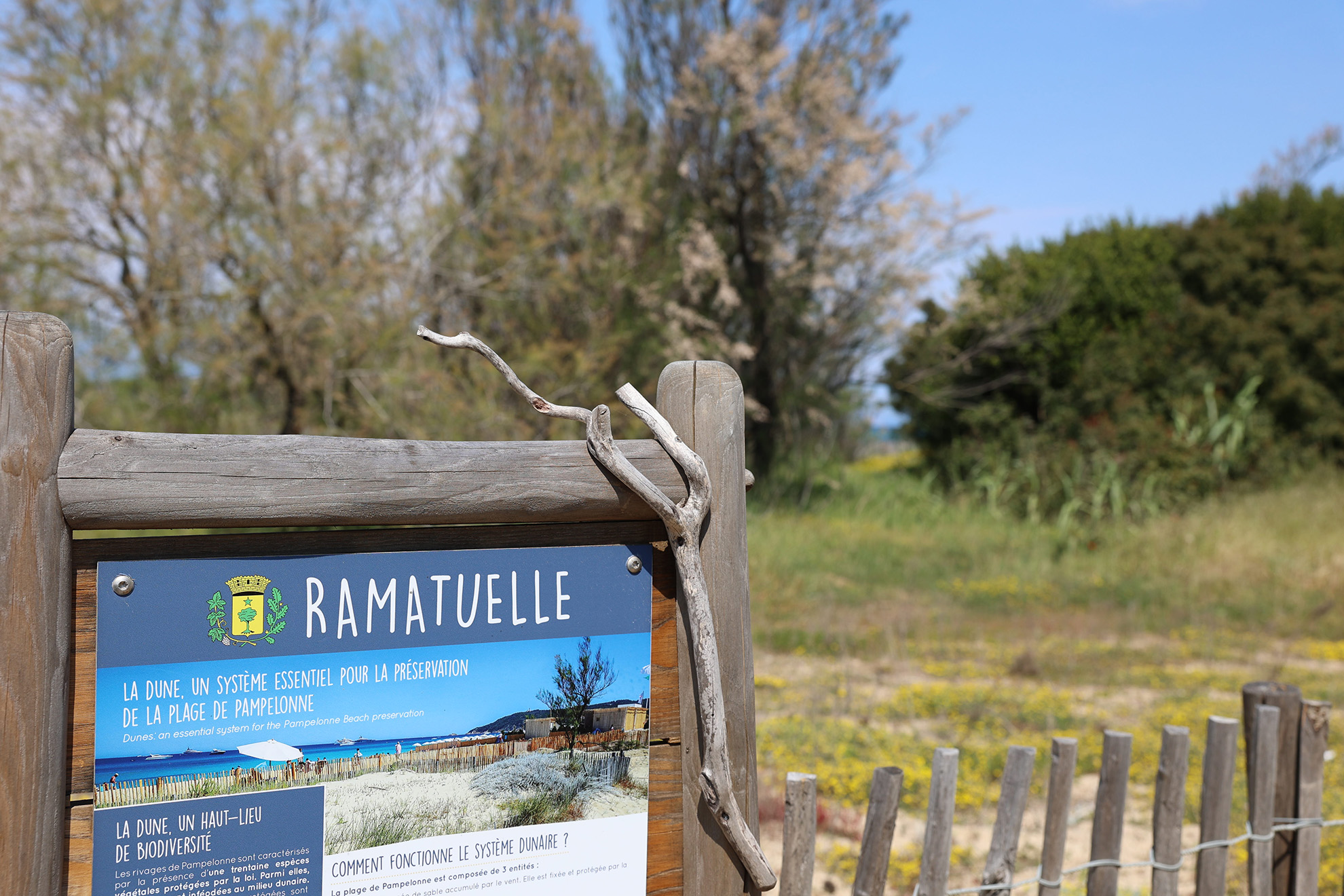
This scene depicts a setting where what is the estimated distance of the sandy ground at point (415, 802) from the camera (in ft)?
5.28

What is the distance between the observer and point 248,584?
5.18ft

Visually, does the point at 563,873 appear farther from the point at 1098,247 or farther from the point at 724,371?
the point at 1098,247

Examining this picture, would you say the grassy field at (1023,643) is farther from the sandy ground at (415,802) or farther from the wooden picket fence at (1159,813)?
the sandy ground at (415,802)

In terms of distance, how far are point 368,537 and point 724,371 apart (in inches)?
29.5

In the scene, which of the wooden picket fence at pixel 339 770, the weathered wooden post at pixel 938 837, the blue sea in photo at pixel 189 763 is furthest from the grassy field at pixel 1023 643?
the blue sea in photo at pixel 189 763

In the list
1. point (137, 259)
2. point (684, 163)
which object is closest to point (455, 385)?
point (137, 259)

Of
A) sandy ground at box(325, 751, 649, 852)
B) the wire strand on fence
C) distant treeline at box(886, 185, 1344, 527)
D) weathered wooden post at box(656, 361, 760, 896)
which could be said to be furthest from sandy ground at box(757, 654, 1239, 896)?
distant treeline at box(886, 185, 1344, 527)

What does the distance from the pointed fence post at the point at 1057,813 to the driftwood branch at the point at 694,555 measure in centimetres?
116

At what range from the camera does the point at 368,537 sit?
168 centimetres

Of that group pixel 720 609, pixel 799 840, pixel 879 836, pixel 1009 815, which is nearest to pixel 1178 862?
pixel 1009 815

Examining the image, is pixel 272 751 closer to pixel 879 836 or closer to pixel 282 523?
pixel 282 523

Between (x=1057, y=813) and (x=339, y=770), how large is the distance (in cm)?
195

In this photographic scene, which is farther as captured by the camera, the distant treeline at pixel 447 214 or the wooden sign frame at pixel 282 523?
the distant treeline at pixel 447 214

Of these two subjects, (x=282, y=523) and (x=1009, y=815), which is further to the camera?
(x=1009, y=815)
